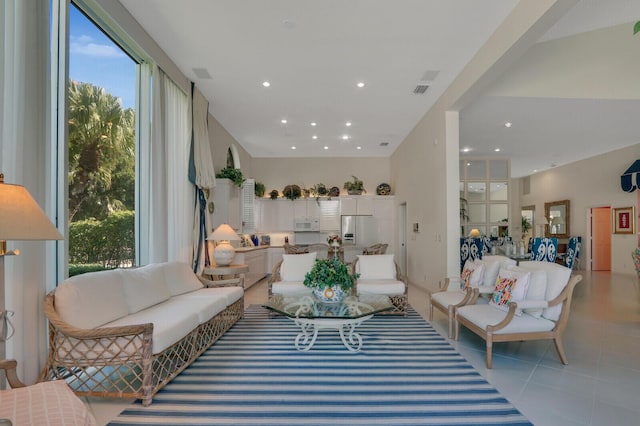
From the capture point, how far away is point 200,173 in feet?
17.4

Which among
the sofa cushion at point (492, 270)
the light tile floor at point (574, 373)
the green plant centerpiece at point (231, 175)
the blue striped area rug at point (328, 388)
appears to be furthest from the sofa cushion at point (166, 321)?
the green plant centerpiece at point (231, 175)

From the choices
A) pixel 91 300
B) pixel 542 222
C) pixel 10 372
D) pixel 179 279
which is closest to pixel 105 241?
pixel 179 279

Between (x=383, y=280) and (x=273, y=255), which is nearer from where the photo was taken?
(x=383, y=280)

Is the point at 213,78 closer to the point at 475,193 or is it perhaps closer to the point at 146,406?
the point at 146,406

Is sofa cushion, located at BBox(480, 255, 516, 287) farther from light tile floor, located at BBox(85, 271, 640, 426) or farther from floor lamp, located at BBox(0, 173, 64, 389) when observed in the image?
floor lamp, located at BBox(0, 173, 64, 389)

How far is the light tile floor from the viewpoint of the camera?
230 cm

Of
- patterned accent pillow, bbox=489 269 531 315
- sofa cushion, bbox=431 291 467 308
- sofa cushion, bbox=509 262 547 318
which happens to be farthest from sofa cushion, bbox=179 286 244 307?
sofa cushion, bbox=509 262 547 318

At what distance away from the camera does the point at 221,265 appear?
552cm

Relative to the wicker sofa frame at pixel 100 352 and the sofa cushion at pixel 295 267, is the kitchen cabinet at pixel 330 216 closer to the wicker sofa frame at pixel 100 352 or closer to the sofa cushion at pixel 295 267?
the sofa cushion at pixel 295 267

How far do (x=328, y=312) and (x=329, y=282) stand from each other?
0.36m

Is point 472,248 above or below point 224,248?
below

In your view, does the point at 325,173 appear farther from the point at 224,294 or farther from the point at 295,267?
the point at 224,294

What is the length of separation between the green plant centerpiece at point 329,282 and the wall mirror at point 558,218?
11.0 m

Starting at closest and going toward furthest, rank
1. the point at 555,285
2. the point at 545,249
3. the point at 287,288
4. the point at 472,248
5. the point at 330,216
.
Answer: the point at 555,285 < the point at 287,288 < the point at 545,249 < the point at 472,248 < the point at 330,216
